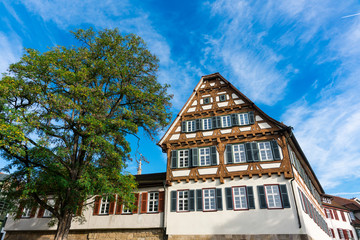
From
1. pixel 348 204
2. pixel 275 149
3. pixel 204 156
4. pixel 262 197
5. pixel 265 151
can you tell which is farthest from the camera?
pixel 348 204

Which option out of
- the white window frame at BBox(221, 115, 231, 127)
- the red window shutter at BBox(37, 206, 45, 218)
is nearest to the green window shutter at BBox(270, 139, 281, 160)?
the white window frame at BBox(221, 115, 231, 127)

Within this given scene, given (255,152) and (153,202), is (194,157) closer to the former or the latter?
(255,152)

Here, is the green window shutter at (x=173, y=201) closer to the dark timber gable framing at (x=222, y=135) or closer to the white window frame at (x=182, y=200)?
the white window frame at (x=182, y=200)

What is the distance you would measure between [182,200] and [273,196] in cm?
627

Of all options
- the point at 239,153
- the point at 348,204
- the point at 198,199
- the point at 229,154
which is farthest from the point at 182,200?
the point at 348,204

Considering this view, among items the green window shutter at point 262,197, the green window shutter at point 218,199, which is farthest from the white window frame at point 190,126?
the green window shutter at point 262,197

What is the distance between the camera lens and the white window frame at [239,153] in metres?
18.0

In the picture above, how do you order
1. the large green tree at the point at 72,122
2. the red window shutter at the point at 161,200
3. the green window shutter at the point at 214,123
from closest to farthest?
the large green tree at the point at 72,122 → the red window shutter at the point at 161,200 → the green window shutter at the point at 214,123

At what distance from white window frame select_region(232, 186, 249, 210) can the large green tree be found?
6.76 meters

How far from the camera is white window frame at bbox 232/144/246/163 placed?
1802 cm

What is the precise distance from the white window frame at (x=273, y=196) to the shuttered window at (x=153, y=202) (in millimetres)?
8014

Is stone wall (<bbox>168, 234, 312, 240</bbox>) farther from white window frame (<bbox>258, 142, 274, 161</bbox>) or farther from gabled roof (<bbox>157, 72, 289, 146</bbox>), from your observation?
gabled roof (<bbox>157, 72, 289, 146</bbox>)

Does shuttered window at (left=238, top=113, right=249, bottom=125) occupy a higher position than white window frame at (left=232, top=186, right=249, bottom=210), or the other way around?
shuttered window at (left=238, top=113, right=249, bottom=125)

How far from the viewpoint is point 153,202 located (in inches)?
760
